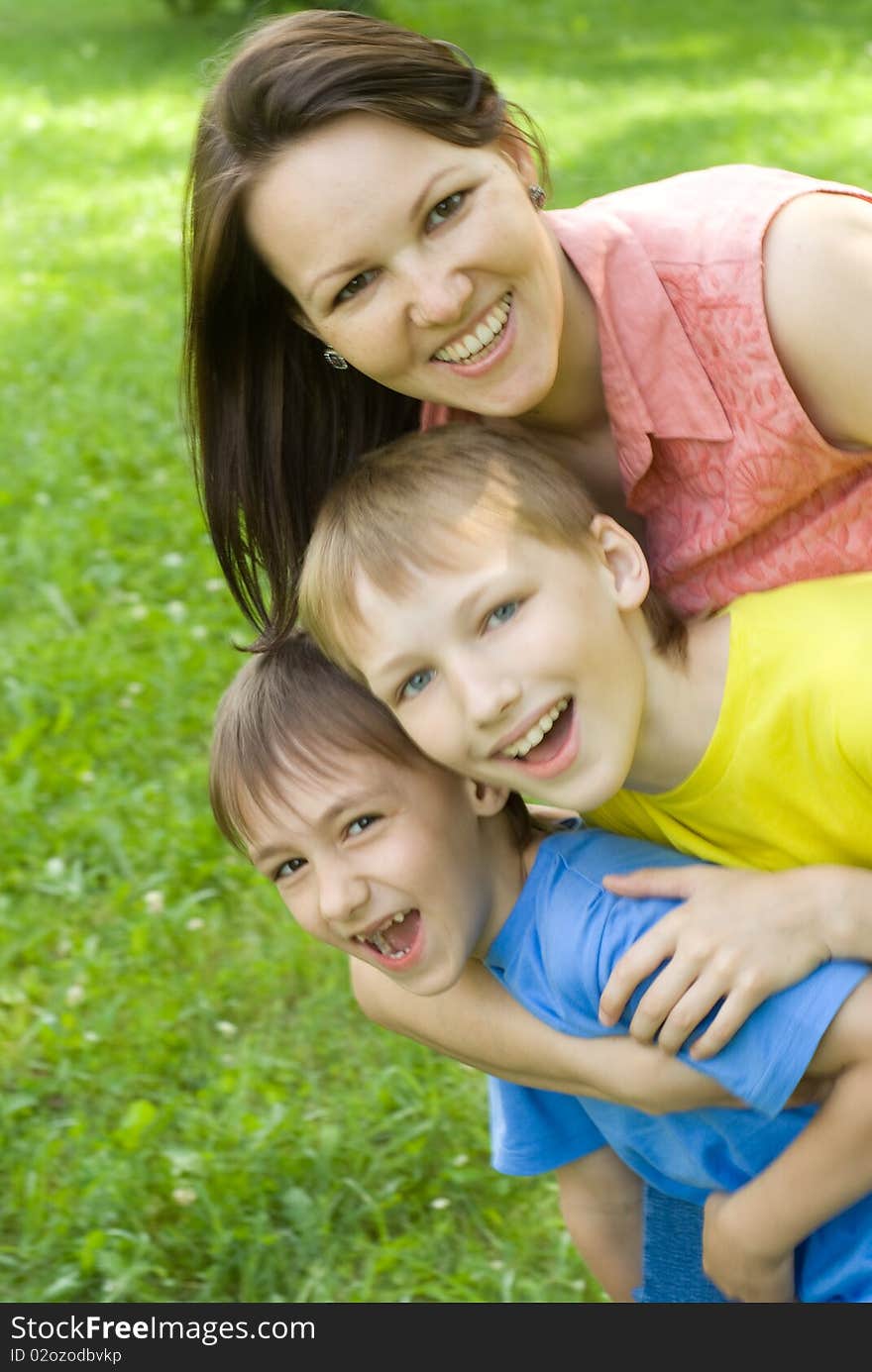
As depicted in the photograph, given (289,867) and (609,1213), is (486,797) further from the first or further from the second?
(609,1213)

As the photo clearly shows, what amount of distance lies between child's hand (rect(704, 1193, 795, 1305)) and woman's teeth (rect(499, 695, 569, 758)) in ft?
2.01

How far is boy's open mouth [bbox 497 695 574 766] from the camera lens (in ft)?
6.48

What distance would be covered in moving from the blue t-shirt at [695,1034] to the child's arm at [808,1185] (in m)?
0.04

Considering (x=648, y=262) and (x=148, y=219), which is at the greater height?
(x=648, y=262)

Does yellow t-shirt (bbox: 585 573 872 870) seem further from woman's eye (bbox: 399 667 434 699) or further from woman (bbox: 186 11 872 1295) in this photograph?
woman's eye (bbox: 399 667 434 699)

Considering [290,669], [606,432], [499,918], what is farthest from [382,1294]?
[606,432]

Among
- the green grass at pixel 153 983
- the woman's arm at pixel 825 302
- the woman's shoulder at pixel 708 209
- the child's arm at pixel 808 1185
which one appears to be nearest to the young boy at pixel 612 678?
the child's arm at pixel 808 1185

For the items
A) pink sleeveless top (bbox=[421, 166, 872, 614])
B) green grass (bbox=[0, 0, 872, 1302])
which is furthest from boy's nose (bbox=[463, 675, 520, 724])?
green grass (bbox=[0, 0, 872, 1302])

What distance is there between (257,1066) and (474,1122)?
1.42 ft

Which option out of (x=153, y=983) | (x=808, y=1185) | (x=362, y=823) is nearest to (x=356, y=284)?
(x=362, y=823)

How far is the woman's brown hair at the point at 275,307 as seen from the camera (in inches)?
84.9

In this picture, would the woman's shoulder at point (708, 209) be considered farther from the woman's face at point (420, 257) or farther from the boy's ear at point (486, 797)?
the boy's ear at point (486, 797)
